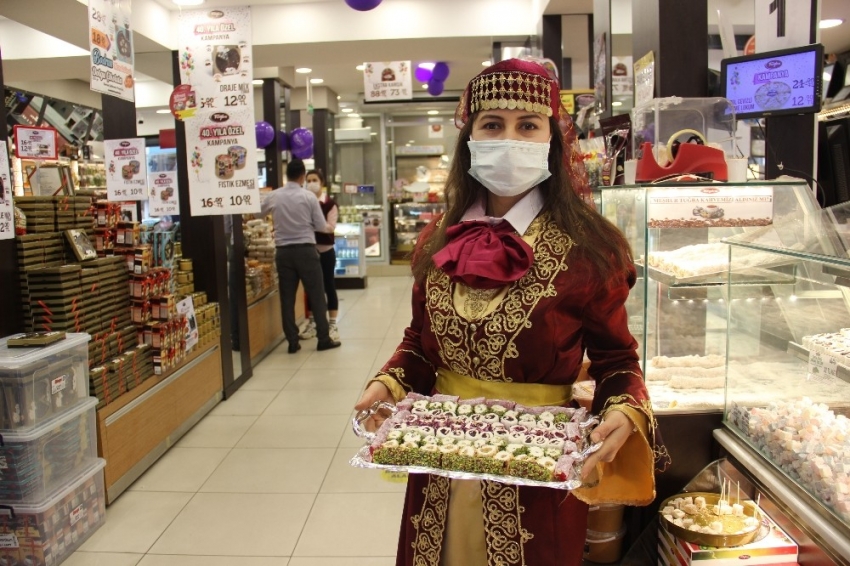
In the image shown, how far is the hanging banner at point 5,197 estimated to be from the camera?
3.05 meters

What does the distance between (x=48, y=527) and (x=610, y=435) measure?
104 inches

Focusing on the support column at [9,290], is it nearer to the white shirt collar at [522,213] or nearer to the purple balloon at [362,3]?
the white shirt collar at [522,213]

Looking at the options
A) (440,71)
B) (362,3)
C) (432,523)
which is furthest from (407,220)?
(432,523)

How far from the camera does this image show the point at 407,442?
1.49 metres

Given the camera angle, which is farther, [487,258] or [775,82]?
[775,82]

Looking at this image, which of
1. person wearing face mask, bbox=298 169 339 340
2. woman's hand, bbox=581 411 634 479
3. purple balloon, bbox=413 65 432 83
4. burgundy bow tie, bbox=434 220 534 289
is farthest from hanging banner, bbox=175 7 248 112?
purple balloon, bbox=413 65 432 83

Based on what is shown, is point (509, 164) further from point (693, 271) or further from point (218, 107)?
point (218, 107)

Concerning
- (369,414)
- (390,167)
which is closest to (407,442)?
(369,414)

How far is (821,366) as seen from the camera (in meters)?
2.00

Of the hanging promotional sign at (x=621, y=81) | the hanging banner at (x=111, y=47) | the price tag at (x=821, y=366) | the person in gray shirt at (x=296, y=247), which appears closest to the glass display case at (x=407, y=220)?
the person in gray shirt at (x=296, y=247)

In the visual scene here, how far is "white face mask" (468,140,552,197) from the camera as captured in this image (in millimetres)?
1645

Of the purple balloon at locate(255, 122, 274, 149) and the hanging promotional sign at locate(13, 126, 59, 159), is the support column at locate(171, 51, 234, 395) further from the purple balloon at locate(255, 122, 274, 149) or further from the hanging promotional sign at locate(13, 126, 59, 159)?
the purple balloon at locate(255, 122, 274, 149)

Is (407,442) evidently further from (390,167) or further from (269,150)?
(390,167)

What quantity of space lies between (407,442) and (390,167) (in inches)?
518
